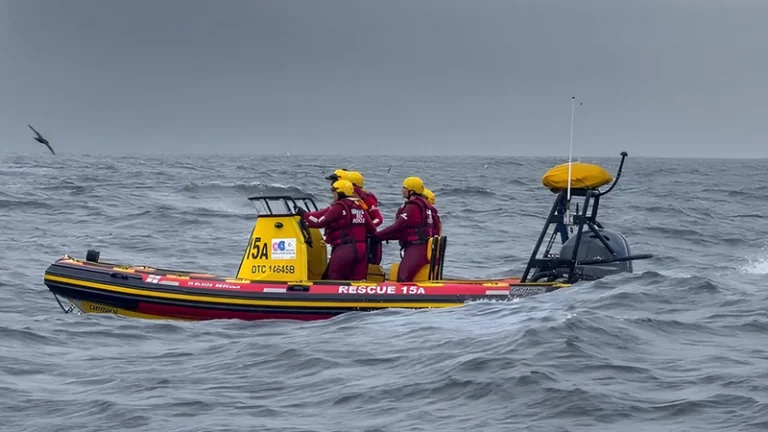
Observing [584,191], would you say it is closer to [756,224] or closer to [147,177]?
[756,224]

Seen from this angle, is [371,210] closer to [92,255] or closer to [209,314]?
[209,314]

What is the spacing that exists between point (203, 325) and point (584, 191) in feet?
14.1

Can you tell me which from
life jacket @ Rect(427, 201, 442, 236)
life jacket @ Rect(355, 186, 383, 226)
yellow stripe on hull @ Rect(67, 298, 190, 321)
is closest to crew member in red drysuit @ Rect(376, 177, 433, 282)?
life jacket @ Rect(427, 201, 442, 236)

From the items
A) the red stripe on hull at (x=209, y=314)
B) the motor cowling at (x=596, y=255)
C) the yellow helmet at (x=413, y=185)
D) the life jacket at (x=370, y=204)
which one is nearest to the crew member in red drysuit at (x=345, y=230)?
the life jacket at (x=370, y=204)

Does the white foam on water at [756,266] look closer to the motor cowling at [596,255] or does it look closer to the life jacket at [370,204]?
the motor cowling at [596,255]

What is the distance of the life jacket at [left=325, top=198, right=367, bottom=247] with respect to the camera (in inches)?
468

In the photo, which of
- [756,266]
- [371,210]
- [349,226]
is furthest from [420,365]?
[756,266]

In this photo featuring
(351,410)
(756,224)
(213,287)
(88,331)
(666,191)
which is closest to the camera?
(351,410)

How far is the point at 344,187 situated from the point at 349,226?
1.38ft

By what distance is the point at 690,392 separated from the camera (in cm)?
752

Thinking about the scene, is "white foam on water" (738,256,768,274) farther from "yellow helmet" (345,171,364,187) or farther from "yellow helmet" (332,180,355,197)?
"yellow helmet" (332,180,355,197)

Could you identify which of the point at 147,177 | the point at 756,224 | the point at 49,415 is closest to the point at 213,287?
the point at 49,415

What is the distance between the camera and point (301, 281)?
1195 cm

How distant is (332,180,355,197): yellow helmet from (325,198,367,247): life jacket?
9cm
